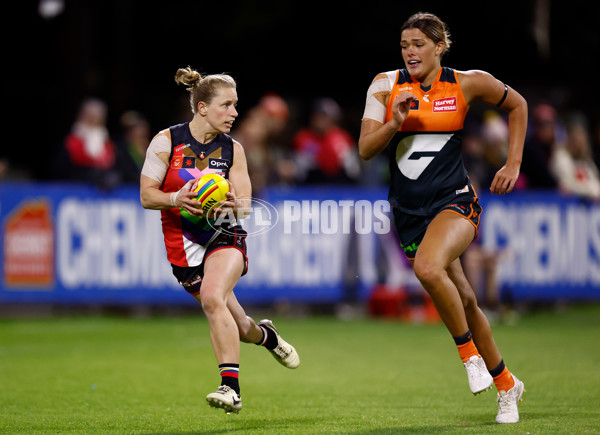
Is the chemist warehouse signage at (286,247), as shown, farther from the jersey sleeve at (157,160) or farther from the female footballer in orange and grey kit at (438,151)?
the female footballer in orange and grey kit at (438,151)

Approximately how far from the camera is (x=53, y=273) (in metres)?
13.7

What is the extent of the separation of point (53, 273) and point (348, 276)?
4205 millimetres

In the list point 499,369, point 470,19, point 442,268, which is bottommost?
point 499,369

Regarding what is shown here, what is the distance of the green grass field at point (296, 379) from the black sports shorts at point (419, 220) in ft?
3.93

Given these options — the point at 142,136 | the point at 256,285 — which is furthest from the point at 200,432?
the point at 142,136

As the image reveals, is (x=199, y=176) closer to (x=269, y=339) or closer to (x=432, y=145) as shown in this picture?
(x=269, y=339)

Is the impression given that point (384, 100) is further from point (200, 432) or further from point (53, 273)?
point (53, 273)

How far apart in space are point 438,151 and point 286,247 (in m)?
7.58

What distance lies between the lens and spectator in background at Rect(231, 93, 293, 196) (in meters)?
14.4

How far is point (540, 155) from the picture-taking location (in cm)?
1534

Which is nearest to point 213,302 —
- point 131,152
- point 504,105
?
point 504,105

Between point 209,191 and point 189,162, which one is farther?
point 189,162

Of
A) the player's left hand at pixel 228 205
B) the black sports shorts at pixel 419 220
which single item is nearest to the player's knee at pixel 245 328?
the player's left hand at pixel 228 205

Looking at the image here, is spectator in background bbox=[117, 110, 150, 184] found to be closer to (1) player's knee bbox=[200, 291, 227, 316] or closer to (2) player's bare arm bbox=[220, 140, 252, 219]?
(2) player's bare arm bbox=[220, 140, 252, 219]
